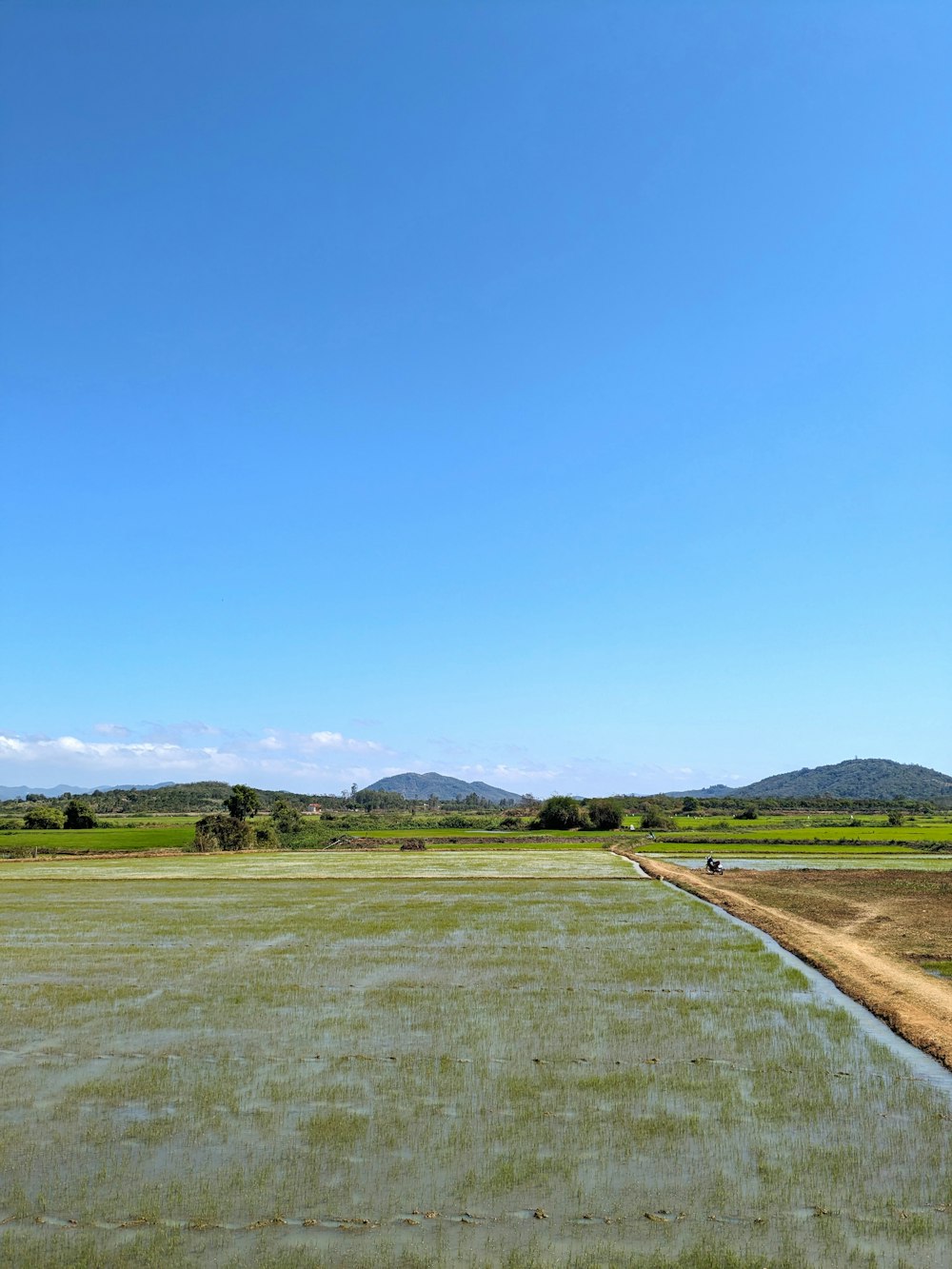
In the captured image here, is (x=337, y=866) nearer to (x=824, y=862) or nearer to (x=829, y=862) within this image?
(x=824, y=862)

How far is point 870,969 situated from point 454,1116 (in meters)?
13.4

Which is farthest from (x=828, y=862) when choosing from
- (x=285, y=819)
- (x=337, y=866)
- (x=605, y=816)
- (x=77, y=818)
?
(x=77, y=818)

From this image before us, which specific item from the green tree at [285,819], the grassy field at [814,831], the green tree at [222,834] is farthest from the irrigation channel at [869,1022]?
the green tree at [285,819]

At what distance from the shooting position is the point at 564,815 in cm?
10212

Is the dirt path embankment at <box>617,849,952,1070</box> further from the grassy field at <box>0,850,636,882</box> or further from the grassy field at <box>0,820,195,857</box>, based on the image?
the grassy field at <box>0,820,195,857</box>

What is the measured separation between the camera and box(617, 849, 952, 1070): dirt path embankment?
14.2 metres

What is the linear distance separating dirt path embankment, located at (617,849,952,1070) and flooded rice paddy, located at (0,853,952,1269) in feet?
3.03

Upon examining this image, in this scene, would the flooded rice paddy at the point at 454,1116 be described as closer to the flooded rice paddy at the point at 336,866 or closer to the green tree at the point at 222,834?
the flooded rice paddy at the point at 336,866

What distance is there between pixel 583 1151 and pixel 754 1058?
457 centimetres

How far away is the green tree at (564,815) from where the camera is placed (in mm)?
101812

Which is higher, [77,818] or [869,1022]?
[869,1022]

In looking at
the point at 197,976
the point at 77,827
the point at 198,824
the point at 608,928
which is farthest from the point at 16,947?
the point at 77,827

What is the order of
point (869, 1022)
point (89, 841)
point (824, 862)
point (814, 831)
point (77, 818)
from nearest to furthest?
point (869, 1022) < point (824, 862) < point (89, 841) < point (814, 831) < point (77, 818)

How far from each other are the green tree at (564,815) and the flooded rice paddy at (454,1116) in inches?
3254
